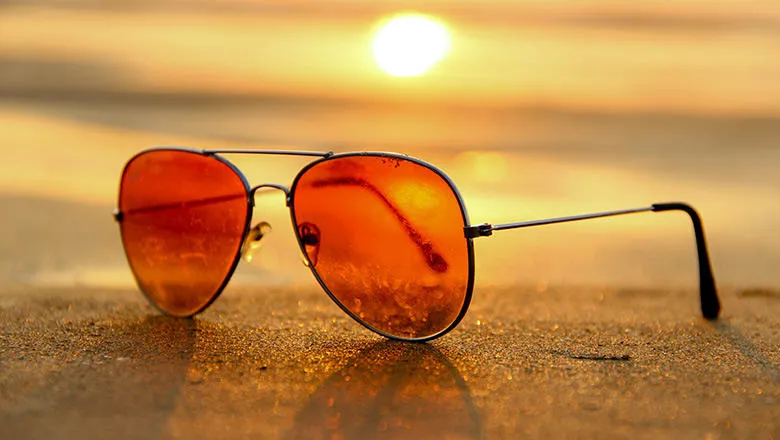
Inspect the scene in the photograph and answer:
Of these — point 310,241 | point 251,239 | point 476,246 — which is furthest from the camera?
point 476,246

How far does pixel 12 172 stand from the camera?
199 inches

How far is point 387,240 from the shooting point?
2279 mm

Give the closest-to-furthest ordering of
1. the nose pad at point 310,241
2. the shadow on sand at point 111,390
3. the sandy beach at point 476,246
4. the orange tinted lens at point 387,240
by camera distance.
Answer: the shadow on sand at point 111,390
the sandy beach at point 476,246
the orange tinted lens at point 387,240
the nose pad at point 310,241

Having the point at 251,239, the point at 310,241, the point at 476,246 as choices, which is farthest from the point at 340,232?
the point at 476,246

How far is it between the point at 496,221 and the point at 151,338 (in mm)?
2228

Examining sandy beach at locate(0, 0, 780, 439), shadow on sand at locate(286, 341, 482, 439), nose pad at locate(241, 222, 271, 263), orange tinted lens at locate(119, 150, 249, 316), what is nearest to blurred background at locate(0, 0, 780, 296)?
sandy beach at locate(0, 0, 780, 439)

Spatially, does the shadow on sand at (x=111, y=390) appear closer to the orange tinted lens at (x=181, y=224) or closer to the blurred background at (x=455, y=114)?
the orange tinted lens at (x=181, y=224)

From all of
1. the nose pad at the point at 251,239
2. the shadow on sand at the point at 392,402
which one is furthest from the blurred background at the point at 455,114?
the shadow on sand at the point at 392,402

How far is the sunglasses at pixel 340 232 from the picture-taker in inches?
87.0

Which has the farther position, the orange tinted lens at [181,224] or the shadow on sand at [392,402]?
the orange tinted lens at [181,224]

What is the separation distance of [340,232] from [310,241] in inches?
4.0

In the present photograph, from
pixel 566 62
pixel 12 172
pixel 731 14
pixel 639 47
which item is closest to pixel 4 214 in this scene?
pixel 12 172

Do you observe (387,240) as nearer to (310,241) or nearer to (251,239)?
(310,241)

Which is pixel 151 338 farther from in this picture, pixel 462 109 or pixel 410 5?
pixel 410 5
